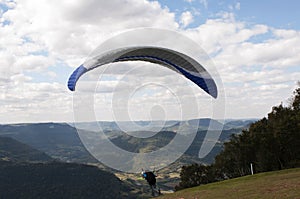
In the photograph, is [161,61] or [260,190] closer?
[260,190]

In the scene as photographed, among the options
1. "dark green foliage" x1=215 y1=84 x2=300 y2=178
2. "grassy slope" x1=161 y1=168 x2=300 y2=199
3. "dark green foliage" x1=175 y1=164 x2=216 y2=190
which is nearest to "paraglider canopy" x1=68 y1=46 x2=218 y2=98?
"grassy slope" x1=161 y1=168 x2=300 y2=199

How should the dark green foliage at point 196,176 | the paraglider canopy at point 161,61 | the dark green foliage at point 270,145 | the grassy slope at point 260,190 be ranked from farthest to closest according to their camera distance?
the dark green foliage at point 196,176 → the dark green foliage at point 270,145 → the paraglider canopy at point 161,61 → the grassy slope at point 260,190

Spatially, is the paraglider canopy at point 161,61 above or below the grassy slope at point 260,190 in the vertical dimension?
above

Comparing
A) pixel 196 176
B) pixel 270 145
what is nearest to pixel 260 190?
pixel 270 145

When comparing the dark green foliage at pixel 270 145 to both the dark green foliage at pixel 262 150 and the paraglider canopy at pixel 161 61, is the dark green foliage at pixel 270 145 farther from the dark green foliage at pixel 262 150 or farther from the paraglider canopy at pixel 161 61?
the paraglider canopy at pixel 161 61

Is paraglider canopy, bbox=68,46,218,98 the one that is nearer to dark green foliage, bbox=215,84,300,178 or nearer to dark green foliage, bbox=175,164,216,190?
dark green foliage, bbox=215,84,300,178

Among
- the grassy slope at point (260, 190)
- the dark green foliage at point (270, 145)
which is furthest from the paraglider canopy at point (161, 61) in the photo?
the dark green foliage at point (270, 145)

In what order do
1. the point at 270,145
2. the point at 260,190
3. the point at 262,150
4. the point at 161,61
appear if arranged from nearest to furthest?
the point at 260,190 < the point at 161,61 < the point at 270,145 < the point at 262,150

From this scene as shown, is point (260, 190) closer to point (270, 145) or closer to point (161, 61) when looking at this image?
point (161, 61)

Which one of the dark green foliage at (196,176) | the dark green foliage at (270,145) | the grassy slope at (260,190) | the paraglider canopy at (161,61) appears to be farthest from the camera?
the dark green foliage at (196,176)
